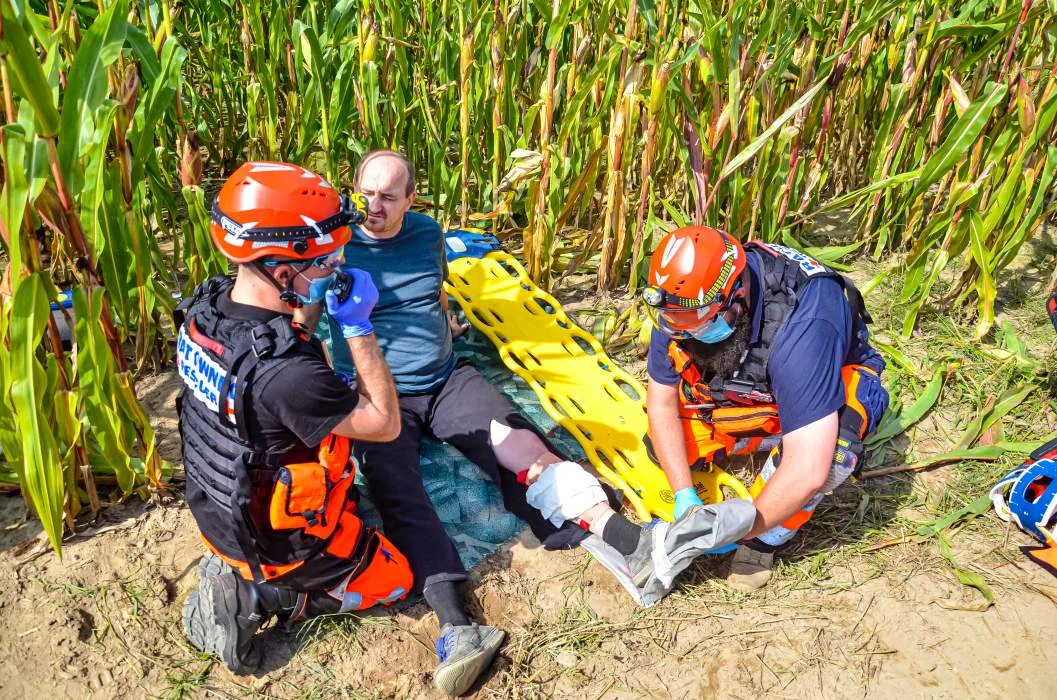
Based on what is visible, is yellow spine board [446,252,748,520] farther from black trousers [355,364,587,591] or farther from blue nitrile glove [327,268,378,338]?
blue nitrile glove [327,268,378,338]

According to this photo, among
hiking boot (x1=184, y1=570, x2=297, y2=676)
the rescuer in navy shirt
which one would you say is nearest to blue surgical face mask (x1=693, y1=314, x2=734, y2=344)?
the rescuer in navy shirt

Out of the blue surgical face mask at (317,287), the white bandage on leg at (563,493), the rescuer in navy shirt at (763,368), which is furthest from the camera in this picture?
the white bandage on leg at (563,493)

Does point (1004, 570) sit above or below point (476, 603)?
above

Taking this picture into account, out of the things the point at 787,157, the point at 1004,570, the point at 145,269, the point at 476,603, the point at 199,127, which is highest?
the point at 787,157

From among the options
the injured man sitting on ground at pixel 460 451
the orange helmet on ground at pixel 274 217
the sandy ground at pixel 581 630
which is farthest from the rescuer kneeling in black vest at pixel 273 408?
the injured man sitting on ground at pixel 460 451

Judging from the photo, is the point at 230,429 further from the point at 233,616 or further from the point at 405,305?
the point at 405,305

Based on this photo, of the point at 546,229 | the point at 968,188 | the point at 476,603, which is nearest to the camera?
the point at 476,603

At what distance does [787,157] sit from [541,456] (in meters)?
1.75

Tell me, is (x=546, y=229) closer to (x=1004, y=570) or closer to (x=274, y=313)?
(x=274, y=313)

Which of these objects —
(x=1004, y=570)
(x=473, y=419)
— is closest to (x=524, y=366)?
(x=473, y=419)

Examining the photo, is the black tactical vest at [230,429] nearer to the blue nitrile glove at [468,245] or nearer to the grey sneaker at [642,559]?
the grey sneaker at [642,559]

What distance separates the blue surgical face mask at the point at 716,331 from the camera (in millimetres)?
2414

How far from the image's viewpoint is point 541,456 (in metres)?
2.80

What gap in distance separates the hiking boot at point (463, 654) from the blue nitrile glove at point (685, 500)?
711 mm
